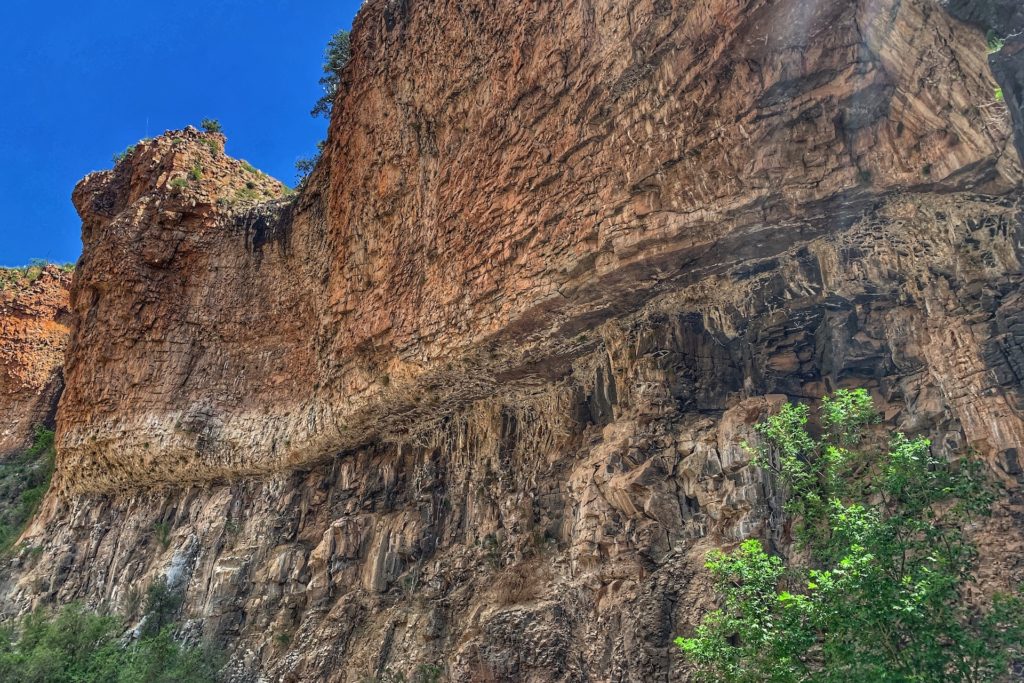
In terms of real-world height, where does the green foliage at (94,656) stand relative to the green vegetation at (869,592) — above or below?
below

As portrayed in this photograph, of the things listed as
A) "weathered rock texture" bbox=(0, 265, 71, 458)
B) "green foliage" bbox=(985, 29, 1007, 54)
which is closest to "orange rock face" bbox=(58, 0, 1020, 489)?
"green foliage" bbox=(985, 29, 1007, 54)

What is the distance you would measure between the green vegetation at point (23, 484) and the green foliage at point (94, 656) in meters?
7.15

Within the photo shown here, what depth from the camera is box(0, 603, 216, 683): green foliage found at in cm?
1566

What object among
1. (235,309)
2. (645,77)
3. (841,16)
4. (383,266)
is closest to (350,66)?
(383,266)

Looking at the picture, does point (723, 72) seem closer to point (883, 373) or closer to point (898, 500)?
point (883, 373)

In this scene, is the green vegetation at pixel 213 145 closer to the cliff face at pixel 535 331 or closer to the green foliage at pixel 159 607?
the cliff face at pixel 535 331

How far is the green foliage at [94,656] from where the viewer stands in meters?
15.7

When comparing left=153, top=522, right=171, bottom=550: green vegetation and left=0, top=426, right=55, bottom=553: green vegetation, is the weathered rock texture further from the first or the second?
left=153, top=522, right=171, bottom=550: green vegetation

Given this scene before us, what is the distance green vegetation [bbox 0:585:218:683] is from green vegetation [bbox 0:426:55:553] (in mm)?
7149

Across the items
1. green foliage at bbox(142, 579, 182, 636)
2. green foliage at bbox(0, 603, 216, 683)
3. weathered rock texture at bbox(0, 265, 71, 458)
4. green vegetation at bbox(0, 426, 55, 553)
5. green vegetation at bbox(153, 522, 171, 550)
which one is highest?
weathered rock texture at bbox(0, 265, 71, 458)

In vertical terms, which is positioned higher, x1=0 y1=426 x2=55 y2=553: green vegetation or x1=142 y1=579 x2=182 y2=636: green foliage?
x1=0 y1=426 x2=55 y2=553: green vegetation

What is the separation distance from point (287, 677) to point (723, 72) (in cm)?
1333

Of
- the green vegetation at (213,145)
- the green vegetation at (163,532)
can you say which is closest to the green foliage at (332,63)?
the green vegetation at (213,145)

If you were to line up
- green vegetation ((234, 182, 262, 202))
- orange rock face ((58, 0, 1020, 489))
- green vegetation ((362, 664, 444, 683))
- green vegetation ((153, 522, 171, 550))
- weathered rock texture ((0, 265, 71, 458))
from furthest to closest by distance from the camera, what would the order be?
weathered rock texture ((0, 265, 71, 458)) < green vegetation ((234, 182, 262, 202)) < green vegetation ((153, 522, 171, 550)) < green vegetation ((362, 664, 444, 683)) < orange rock face ((58, 0, 1020, 489))
